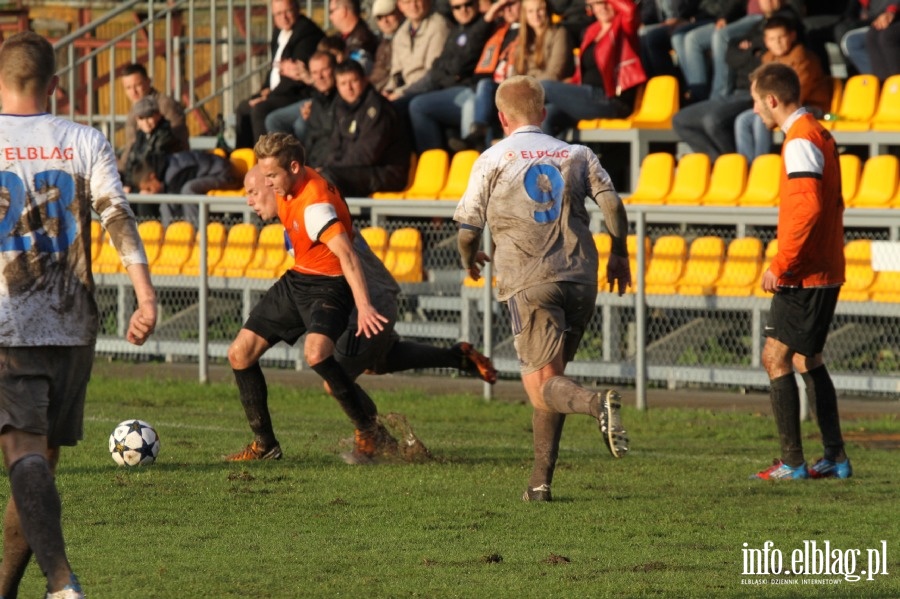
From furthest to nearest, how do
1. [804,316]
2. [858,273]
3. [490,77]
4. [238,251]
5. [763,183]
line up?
[490,77]
[238,251]
[763,183]
[858,273]
[804,316]

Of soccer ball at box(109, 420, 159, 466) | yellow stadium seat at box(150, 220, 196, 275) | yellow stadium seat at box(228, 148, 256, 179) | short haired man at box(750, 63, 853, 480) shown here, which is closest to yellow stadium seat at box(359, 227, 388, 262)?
yellow stadium seat at box(150, 220, 196, 275)

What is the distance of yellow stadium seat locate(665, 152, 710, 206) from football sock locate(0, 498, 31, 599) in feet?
32.9

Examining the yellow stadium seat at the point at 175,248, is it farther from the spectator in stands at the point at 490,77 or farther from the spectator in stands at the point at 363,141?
the spectator in stands at the point at 490,77

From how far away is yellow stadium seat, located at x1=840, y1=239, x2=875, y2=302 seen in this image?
1291 centimetres

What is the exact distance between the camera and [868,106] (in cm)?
1554

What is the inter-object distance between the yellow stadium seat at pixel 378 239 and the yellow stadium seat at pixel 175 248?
185 cm

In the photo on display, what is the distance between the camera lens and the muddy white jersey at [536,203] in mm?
8312

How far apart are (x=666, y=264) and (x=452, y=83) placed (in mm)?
4643

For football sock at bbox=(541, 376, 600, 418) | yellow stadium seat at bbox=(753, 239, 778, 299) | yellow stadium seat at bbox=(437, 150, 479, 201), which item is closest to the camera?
football sock at bbox=(541, 376, 600, 418)

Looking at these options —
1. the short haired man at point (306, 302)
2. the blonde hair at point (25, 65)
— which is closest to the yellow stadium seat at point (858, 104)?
the short haired man at point (306, 302)

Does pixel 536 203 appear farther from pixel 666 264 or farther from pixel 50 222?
pixel 666 264

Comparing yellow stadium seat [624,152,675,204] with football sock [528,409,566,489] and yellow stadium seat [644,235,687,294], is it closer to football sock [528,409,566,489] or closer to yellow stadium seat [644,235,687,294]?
yellow stadium seat [644,235,687,294]

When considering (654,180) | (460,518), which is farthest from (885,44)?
(460,518)

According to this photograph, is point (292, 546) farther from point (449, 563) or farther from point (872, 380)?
Answer: point (872, 380)
